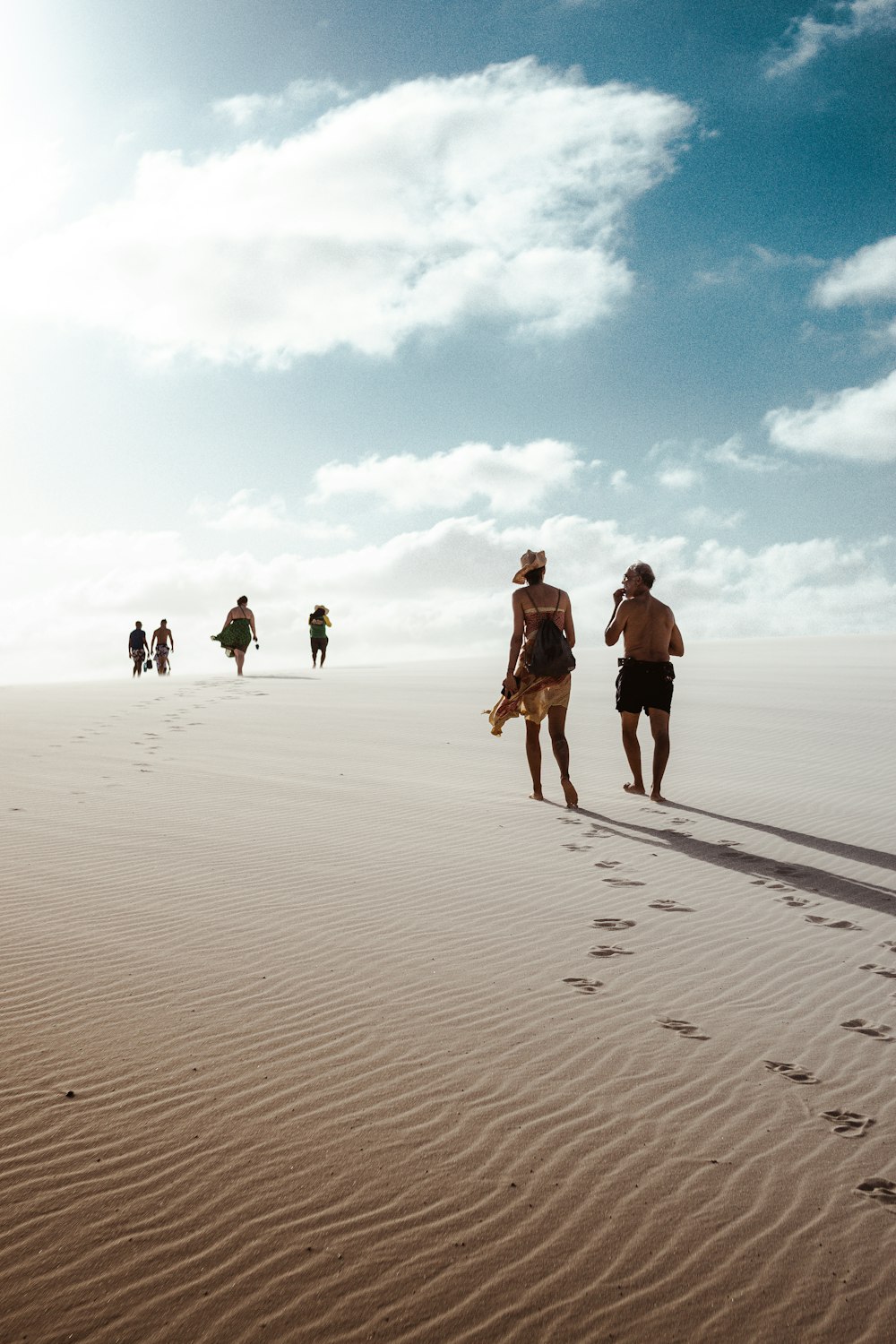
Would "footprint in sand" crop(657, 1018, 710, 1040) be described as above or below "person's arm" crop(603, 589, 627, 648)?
below

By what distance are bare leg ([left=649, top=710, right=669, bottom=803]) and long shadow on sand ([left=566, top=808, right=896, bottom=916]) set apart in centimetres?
107

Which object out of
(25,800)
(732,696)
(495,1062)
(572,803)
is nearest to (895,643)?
(732,696)

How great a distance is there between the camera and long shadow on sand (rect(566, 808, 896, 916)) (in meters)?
6.53

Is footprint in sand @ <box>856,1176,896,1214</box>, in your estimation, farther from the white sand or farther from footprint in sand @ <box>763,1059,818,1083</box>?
footprint in sand @ <box>763,1059,818,1083</box>

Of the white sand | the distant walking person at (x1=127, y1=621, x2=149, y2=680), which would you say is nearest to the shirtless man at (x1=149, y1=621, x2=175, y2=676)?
the distant walking person at (x1=127, y1=621, x2=149, y2=680)

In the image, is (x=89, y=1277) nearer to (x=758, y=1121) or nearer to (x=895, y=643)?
(x=758, y=1121)

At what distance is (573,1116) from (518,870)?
3.71 m

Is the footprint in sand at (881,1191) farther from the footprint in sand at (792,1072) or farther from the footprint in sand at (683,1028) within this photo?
the footprint in sand at (683,1028)

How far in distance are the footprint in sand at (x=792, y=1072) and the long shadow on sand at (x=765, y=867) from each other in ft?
8.74

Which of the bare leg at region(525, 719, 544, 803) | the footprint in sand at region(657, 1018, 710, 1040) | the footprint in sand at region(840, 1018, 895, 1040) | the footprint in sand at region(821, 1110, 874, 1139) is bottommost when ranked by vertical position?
the footprint in sand at region(821, 1110, 874, 1139)

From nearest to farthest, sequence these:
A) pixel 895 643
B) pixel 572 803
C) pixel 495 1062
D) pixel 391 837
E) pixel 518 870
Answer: pixel 495 1062 < pixel 518 870 < pixel 391 837 < pixel 572 803 < pixel 895 643

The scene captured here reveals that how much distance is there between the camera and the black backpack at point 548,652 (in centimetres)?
885

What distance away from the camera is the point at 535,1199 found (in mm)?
2934

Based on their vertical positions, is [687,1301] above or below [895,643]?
below
